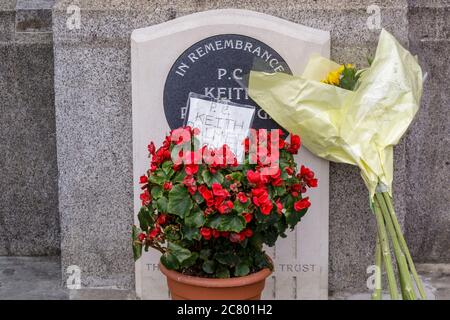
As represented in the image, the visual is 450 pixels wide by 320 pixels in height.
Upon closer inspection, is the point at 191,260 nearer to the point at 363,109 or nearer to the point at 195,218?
the point at 195,218

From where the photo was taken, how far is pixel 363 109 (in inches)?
160

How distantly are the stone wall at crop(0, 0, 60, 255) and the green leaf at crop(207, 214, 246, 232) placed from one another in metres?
2.09

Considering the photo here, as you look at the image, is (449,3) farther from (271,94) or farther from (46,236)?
(46,236)

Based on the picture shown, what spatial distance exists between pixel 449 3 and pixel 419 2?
20 centimetres

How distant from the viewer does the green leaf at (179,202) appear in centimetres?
383

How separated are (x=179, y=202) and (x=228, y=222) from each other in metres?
0.26

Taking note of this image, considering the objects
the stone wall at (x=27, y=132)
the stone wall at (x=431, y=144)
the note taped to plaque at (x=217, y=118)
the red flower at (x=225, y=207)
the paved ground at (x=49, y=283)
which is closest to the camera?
the red flower at (x=225, y=207)

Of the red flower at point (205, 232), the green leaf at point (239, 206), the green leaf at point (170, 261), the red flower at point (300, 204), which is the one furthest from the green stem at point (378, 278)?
the green leaf at point (170, 261)

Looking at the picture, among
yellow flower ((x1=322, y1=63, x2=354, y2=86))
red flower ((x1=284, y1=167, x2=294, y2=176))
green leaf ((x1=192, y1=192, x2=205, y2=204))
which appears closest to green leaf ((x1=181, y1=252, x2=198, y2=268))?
green leaf ((x1=192, y1=192, x2=205, y2=204))

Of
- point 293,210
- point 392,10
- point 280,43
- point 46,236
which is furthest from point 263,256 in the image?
point 46,236

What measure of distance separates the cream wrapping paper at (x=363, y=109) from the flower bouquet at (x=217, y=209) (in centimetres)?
20

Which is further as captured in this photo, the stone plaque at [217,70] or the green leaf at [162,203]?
the stone plaque at [217,70]

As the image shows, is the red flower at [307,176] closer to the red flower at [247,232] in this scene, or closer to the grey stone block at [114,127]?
the red flower at [247,232]


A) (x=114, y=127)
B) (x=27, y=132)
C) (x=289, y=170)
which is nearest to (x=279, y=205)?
(x=289, y=170)
